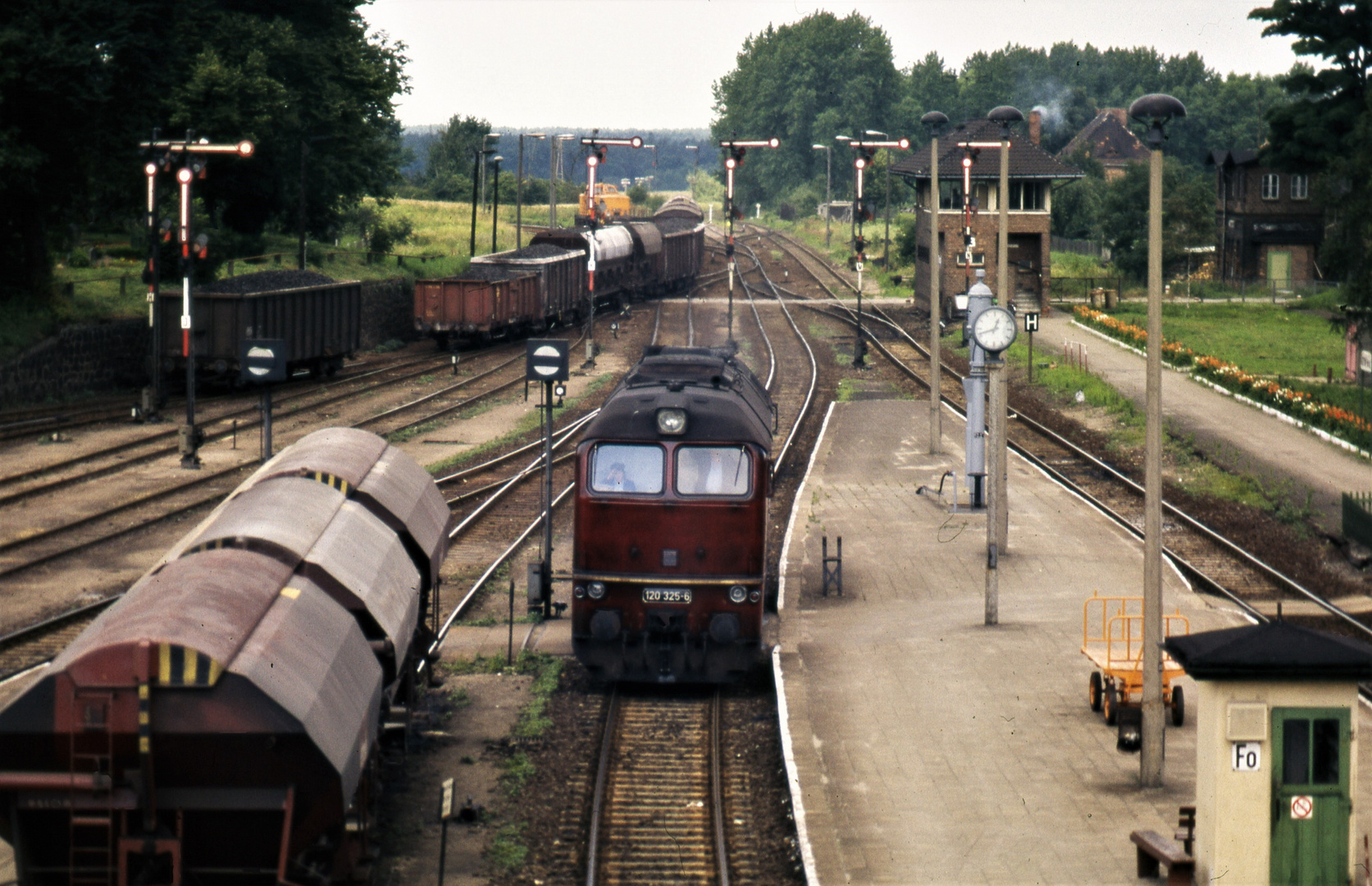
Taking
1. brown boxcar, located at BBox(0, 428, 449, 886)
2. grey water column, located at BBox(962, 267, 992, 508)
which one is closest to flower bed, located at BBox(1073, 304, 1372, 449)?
grey water column, located at BBox(962, 267, 992, 508)

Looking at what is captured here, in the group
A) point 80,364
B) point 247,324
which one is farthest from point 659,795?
point 80,364

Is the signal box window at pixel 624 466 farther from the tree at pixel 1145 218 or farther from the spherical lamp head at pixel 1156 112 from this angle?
the tree at pixel 1145 218

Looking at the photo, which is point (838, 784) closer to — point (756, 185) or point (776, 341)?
point (776, 341)

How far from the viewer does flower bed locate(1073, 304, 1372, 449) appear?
35312 mm

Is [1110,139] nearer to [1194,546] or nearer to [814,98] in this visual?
[814,98]

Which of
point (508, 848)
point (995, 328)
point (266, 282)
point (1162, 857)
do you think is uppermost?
point (266, 282)

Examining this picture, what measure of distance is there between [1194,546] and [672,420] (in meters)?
12.9

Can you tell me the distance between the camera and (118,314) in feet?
136

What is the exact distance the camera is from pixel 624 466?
16125mm

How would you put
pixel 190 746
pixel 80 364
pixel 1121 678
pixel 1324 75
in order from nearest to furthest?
pixel 190 746
pixel 1121 678
pixel 80 364
pixel 1324 75

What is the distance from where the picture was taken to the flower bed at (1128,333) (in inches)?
1932

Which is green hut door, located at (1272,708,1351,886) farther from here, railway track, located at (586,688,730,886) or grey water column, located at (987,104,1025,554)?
grey water column, located at (987,104,1025,554)

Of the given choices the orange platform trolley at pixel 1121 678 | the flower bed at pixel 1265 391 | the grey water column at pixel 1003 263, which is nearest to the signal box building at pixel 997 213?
the flower bed at pixel 1265 391

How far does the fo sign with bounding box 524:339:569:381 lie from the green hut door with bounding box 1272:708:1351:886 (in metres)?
10.6
